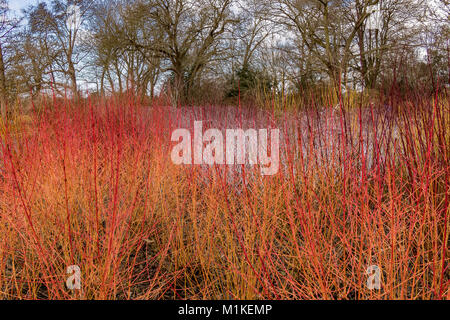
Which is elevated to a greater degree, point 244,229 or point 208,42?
point 208,42

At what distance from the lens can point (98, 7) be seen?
551 cm

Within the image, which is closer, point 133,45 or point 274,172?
point 274,172

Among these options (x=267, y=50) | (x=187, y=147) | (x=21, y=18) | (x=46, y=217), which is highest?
(x=21, y=18)

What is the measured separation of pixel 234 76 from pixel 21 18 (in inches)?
196

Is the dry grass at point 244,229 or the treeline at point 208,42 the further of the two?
the treeline at point 208,42

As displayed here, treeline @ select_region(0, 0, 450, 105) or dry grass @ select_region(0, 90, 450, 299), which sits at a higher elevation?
treeline @ select_region(0, 0, 450, 105)

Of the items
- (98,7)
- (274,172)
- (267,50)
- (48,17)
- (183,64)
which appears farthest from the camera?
(183,64)

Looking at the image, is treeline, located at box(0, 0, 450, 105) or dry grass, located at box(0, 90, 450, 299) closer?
dry grass, located at box(0, 90, 450, 299)

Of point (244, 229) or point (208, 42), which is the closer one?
point (244, 229)

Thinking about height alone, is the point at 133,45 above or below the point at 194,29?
below

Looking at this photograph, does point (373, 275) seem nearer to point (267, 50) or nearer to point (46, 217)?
point (46, 217)

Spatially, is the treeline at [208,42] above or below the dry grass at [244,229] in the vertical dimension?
above
